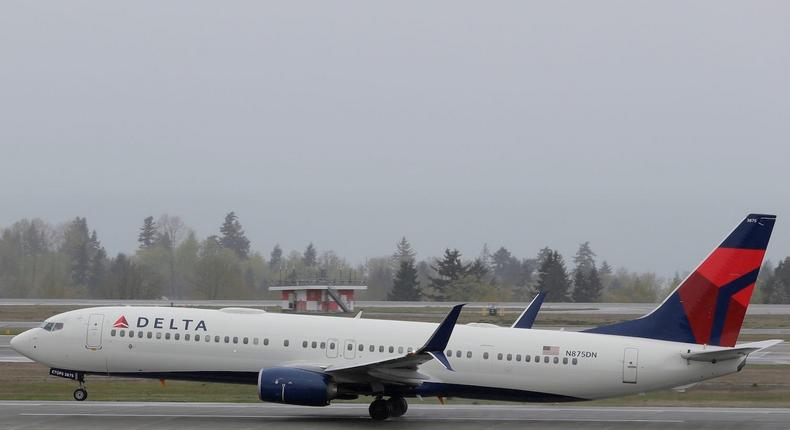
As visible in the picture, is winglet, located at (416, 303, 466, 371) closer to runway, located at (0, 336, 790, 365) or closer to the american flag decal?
the american flag decal

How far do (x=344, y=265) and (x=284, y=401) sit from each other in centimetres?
15313

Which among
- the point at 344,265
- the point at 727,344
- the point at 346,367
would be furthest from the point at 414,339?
the point at 344,265

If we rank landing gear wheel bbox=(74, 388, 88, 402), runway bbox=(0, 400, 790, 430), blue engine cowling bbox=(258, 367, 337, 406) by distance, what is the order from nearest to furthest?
blue engine cowling bbox=(258, 367, 337, 406), runway bbox=(0, 400, 790, 430), landing gear wheel bbox=(74, 388, 88, 402)

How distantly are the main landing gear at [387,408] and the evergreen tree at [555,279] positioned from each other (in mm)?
98900

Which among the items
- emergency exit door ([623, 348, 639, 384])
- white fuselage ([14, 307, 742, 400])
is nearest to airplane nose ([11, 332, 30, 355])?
white fuselage ([14, 307, 742, 400])

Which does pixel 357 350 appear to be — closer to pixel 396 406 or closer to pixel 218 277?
pixel 396 406

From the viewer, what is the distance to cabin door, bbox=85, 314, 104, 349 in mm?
31031

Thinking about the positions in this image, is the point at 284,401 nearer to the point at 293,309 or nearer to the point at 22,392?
the point at 22,392

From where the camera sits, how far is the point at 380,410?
2981 cm

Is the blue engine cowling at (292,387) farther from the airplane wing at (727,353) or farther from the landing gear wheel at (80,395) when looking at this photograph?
the airplane wing at (727,353)

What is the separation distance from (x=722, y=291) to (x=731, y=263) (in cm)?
76

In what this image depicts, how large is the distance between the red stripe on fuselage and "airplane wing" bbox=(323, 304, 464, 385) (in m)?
7.07

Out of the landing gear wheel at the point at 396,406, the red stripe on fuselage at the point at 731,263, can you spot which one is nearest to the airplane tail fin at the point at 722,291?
the red stripe on fuselage at the point at 731,263

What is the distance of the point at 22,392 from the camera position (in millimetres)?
35688
